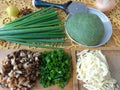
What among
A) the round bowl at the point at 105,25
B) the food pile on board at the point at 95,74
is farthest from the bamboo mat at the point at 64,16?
the food pile on board at the point at 95,74

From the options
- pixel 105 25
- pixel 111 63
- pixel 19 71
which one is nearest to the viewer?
pixel 19 71

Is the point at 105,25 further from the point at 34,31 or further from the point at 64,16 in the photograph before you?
the point at 34,31

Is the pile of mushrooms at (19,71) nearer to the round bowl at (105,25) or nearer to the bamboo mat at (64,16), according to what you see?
the bamboo mat at (64,16)

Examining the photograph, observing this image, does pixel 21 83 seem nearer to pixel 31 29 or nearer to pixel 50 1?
pixel 31 29

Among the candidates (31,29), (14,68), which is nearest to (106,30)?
(31,29)

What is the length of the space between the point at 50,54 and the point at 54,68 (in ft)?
0.23

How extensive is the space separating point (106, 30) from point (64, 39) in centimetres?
20

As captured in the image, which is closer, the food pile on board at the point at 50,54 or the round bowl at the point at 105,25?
the food pile on board at the point at 50,54

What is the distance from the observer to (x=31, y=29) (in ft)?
3.60

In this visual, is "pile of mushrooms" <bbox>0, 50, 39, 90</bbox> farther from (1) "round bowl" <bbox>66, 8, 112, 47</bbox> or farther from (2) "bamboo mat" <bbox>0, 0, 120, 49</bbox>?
(1) "round bowl" <bbox>66, 8, 112, 47</bbox>

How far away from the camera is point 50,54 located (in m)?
1.04

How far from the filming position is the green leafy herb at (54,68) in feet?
3.23

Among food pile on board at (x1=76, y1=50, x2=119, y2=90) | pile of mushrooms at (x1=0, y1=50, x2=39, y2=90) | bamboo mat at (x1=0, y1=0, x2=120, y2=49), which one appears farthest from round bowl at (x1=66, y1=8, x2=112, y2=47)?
pile of mushrooms at (x1=0, y1=50, x2=39, y2=90)

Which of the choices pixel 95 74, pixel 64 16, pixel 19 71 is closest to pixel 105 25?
pixel 64 16
